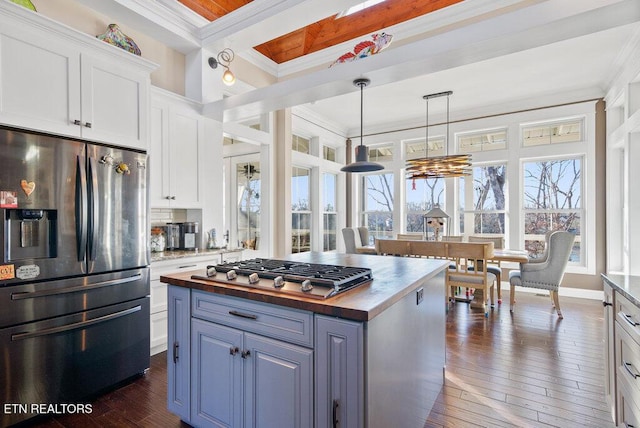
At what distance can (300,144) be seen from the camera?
19.6 ft

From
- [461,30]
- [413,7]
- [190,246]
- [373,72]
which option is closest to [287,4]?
[373,72]

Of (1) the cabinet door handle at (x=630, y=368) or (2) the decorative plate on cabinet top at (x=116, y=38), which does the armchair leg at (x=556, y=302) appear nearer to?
(1) the cabinet door handle at (x=630, y=368)

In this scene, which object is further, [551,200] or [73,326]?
[551,200]

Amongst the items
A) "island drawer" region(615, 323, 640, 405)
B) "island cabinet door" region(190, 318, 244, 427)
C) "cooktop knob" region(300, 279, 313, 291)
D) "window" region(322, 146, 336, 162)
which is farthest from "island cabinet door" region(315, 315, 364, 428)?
"window" region(322, 146, 336, 162)

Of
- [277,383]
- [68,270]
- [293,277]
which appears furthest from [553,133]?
[68,270]

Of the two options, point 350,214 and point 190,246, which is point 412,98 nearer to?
point 350,214

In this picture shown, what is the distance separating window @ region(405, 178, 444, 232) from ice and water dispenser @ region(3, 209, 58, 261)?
5.57 m

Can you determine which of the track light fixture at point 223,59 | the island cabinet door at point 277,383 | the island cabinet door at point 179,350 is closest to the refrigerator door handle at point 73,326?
the island cabinet door at point 179,350

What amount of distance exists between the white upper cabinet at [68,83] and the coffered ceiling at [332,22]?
4.89 feet

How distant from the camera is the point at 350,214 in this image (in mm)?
7266

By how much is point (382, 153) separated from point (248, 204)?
3254mm

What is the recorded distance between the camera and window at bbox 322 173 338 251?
21.8 ft

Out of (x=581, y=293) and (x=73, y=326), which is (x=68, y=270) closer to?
(x=73, y=326)

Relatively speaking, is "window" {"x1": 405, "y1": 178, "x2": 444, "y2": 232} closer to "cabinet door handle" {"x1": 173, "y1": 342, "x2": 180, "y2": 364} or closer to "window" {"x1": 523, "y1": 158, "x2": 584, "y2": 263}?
"window" {"x1": 523, "y1": 158, "x2": 584, "y2": 263}
